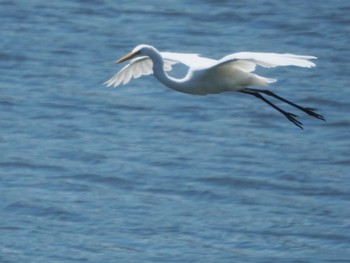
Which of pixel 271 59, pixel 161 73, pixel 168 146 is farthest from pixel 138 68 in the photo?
pixel 168 146

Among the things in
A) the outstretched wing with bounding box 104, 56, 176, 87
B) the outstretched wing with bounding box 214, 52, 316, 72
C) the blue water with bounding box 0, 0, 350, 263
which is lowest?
the blue water with bounding box 0, 0, 350, 263

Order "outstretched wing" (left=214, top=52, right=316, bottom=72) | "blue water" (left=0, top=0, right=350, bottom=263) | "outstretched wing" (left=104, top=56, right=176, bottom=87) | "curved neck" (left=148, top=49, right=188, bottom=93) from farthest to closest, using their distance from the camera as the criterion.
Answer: "blue water" (left=0, top=0, right=350, bottom=263)
"outstretched wing" (left=104, top=56, right=176, bottom=87)
"curved neck" (left=148, top=49, right=188, bottom=93)
"outstretched wing" (left=214, top=52, right=316, bottom=72)

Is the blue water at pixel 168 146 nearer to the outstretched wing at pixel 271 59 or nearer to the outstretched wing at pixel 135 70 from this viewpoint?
the outstretched wing at pixel 135 70

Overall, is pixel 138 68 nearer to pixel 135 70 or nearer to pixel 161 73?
pixel 135 70

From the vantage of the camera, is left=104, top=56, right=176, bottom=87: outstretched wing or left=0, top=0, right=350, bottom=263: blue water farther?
left=0, top=0, right=350, bottom=263: blue water

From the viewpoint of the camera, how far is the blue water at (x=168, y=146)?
42.3 feet

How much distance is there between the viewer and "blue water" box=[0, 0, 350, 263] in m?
12.9

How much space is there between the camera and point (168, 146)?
1515 cm

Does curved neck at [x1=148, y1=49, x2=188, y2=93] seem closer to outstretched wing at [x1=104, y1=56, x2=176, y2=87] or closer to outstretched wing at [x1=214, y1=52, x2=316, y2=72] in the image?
outstretched wing at [x1=214, y1=52, x2=316, y2=72]

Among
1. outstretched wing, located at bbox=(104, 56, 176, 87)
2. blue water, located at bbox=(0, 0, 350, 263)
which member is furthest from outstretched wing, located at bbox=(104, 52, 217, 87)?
blue water, located at bbox=(0, 0, 350, 263)

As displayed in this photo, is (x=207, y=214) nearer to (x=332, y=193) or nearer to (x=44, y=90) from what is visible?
(x=332, y=193)

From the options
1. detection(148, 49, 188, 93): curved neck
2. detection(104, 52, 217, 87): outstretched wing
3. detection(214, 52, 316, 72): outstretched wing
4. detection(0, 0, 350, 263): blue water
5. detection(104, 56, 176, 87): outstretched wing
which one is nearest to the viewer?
detection(214, 52, 316, 72): outstretched wing

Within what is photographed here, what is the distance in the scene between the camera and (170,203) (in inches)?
538

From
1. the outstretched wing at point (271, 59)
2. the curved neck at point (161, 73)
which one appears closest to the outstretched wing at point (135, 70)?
the curved neck at point (161, 73)
